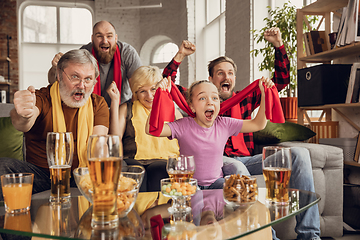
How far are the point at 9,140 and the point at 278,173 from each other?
5.56ft

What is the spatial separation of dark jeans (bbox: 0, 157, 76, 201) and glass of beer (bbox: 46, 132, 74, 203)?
55cm

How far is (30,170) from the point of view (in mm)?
1701

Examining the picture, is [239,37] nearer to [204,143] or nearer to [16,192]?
[204,143]

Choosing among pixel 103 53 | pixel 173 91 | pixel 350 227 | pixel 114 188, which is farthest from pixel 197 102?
pixel 350 227

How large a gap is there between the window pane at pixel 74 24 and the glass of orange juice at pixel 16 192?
787 centimetres

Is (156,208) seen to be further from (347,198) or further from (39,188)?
(347,198)

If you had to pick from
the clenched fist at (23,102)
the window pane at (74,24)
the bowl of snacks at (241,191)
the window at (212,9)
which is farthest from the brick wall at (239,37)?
the window pane at (74,24)

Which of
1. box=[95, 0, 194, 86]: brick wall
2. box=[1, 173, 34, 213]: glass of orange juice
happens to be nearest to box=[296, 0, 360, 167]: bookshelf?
box=[1, 173, 34, 213]: glass of orange juice

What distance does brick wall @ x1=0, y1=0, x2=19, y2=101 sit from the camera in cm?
727

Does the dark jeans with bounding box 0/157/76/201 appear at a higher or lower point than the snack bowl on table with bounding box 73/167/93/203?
lower

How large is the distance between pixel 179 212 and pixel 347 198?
5.87 ft

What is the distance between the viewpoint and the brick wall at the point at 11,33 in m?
7.27

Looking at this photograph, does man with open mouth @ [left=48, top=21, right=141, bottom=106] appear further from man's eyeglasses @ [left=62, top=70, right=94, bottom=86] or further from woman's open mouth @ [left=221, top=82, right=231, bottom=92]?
woman's open mouth @ [left=221, top=82, right=231, bottom=92]

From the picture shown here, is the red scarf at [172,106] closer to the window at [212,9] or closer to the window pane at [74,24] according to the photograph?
the window at [212,9]
